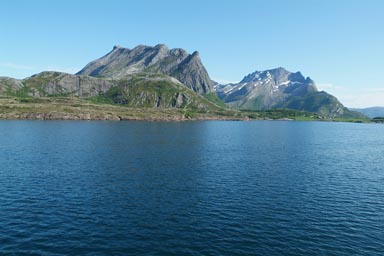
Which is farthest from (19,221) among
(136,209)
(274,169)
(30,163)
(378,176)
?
(378,176)

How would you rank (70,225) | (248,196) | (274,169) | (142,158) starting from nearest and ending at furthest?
1. (70,225)
2. (248,196)
3. (274,169)
4. (142,158)

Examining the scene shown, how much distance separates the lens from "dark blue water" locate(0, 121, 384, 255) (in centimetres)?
4644

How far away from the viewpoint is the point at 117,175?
8856 cm

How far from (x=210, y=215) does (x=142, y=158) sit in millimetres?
63384

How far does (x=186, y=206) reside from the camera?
63656mm

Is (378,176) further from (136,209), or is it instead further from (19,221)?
(19,221)

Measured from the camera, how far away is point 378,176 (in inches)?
3750

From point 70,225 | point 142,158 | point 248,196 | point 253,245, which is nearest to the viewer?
point 253,245

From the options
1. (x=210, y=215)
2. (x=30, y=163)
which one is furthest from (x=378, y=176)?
(x=30, y=163)

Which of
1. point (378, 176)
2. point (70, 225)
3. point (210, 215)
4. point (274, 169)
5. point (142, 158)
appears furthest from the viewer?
point (142, 158)

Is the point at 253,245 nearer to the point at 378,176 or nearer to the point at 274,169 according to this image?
the point at 274,169

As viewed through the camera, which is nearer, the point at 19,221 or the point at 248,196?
the point at 19,221

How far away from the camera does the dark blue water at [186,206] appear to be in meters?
46.4

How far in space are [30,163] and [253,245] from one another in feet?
Answer: 273
